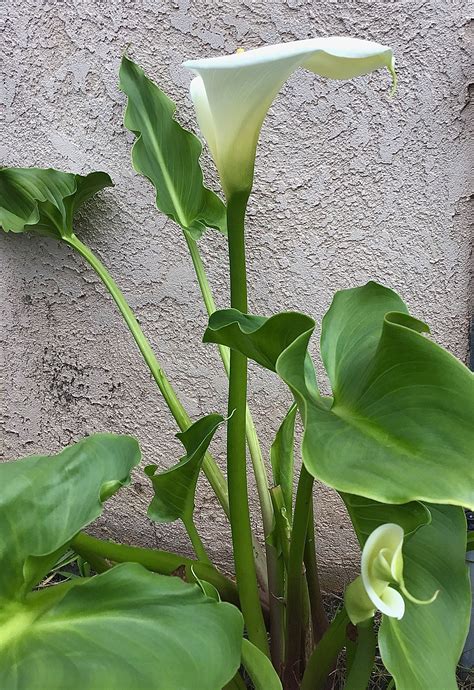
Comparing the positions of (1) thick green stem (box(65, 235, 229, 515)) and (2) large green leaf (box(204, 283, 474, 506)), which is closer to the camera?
(2) large green leaf (box(204, 283, 474, 506))

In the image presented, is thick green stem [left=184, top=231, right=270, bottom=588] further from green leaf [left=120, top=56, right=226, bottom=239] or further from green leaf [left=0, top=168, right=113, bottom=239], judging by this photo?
green leaf [left=0, top=168, right=113, bottom=239]

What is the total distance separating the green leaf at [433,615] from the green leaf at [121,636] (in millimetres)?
129

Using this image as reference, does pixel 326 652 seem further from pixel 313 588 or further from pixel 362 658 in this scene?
pixel 313 588

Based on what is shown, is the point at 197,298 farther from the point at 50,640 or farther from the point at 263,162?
the point at 50,640

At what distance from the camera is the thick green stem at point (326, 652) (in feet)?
1.87

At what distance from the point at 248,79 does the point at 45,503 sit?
38cm

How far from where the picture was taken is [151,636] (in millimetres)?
441

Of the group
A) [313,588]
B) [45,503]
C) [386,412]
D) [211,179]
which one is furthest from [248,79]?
[313,588]

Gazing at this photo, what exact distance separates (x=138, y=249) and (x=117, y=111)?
0.22 metres

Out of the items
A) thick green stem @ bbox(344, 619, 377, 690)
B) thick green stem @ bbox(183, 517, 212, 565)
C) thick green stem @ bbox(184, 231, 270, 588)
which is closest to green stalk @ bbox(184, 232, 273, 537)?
thick green stem @ bbox(184, 231, 270, 588)

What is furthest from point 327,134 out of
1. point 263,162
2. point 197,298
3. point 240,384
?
point 240,384

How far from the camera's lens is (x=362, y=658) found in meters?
0.55

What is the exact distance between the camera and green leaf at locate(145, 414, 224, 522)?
0.56m

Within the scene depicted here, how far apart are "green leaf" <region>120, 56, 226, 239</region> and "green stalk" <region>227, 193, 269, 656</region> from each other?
0.30 metres
